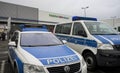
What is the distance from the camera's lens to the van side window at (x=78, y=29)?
21.8 ft

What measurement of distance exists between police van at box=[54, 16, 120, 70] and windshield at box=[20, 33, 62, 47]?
137 cm

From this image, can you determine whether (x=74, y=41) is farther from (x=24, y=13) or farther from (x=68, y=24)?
(x=24, y=13)

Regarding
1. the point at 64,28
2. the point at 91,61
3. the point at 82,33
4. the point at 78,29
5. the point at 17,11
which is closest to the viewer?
the point at 91,61

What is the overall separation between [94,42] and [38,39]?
6.68ft

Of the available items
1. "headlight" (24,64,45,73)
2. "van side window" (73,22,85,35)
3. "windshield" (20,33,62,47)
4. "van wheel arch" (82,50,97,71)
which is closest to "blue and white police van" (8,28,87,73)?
"headlight" (24,64,45,73)

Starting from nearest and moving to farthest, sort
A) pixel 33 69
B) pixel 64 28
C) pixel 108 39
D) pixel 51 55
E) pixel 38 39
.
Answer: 1. pixel 33 69
2. pixel 51 55
3. pixel 38 39
4. pixel 108 39
5. pixel 64 28

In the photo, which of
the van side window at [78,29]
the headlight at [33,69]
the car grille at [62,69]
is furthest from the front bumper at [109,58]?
the headlight at [33,69]

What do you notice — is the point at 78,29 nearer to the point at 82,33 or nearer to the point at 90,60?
the point at 82,33

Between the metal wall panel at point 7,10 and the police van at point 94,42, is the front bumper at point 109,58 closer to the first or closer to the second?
the police van at point 94,42

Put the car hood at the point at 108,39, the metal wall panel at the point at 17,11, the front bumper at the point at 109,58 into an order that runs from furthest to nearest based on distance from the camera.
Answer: the metal wall panel at the point at 17,11 → the car hood at the point at 108,39 → the front bumper at the point at 109,58

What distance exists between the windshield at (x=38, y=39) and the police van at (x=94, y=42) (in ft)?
4.50

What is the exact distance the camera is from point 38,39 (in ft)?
17.4

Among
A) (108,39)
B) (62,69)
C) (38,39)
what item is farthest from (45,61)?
(108,39)

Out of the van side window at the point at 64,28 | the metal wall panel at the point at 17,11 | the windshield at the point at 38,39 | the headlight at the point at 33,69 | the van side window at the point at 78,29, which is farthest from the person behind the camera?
the metal wall panel at the point at 17,11
